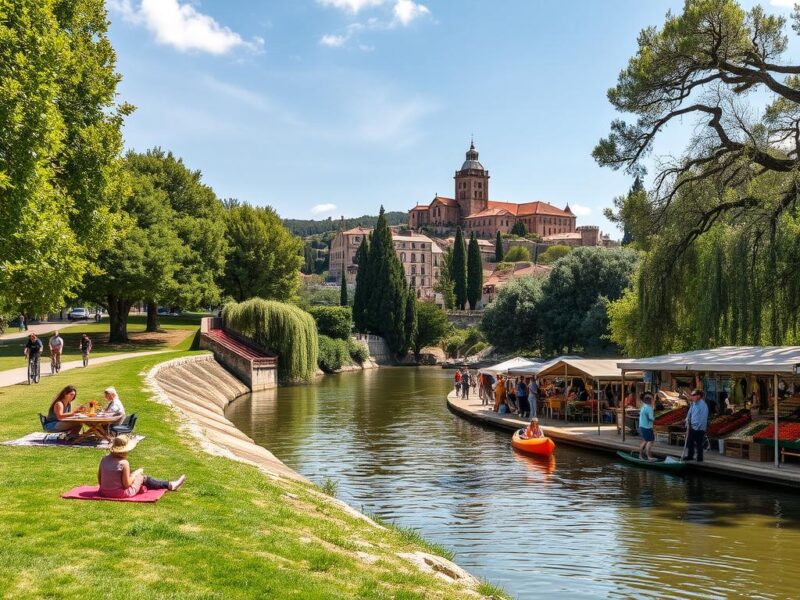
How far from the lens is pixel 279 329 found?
180 ft

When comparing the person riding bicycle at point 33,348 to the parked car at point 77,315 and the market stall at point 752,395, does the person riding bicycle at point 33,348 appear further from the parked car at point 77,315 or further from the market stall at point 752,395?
the parked car at point 77,315

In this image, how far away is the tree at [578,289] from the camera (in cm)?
6681

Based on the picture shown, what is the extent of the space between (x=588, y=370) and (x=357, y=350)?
5664cm

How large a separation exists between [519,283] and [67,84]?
53.5 m

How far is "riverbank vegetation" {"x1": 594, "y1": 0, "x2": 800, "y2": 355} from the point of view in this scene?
23.4 m

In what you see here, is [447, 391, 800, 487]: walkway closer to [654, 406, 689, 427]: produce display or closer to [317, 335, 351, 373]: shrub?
[654, 406, 689, 427]: produce display

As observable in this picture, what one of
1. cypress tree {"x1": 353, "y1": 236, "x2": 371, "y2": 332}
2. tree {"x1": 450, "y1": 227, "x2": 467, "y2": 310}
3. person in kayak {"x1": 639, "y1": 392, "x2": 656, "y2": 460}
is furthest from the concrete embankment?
tree {"x1": 450, "y1": 227, "x2": 467, "y2": 310}

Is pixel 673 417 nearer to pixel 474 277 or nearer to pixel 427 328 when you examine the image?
pixel 427 328

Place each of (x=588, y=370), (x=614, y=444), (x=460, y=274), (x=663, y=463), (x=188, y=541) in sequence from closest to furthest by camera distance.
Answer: (x=188, y=541), (x=663, y=463), (x=614, y=444), (x=588, y=370), (x=460, y=274)

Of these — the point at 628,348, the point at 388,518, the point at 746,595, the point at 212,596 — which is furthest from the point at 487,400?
the point at 212,596

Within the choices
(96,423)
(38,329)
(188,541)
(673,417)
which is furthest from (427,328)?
(188,541)

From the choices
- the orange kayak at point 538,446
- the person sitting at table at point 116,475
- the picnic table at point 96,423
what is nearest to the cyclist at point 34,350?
the picnic table at point 96,423

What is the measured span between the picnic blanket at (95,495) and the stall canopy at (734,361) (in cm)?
1413

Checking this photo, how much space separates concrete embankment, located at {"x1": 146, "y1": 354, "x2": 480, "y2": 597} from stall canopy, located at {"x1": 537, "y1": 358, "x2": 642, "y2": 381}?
1191 centimetres
